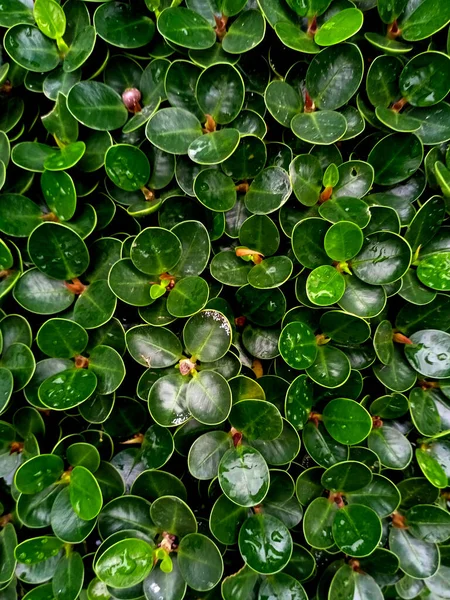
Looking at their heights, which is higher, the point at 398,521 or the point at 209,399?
the point at 209,399

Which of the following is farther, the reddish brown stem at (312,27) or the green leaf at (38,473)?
the reddish brown stem at (312,27)

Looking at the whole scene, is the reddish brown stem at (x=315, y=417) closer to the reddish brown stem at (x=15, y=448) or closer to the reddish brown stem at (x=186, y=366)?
the reddish brown stem at (x=186, y=366)

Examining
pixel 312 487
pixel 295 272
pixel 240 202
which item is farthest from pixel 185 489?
pixel 240 202

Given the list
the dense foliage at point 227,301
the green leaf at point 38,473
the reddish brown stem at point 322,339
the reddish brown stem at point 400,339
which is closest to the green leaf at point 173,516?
the dense foliage at point 227,301

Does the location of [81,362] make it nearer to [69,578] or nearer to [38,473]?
[38,473]

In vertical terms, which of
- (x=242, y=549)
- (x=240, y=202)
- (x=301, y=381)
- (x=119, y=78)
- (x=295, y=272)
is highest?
(x=119, y=78)

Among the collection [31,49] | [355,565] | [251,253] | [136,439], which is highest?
[31,49]

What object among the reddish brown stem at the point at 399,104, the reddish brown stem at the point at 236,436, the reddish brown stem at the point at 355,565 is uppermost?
the reddish brown stem at the point at 399,104

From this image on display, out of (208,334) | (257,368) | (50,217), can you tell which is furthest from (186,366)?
(50,217)

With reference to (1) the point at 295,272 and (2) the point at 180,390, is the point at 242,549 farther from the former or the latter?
(1) the point at 295,272
